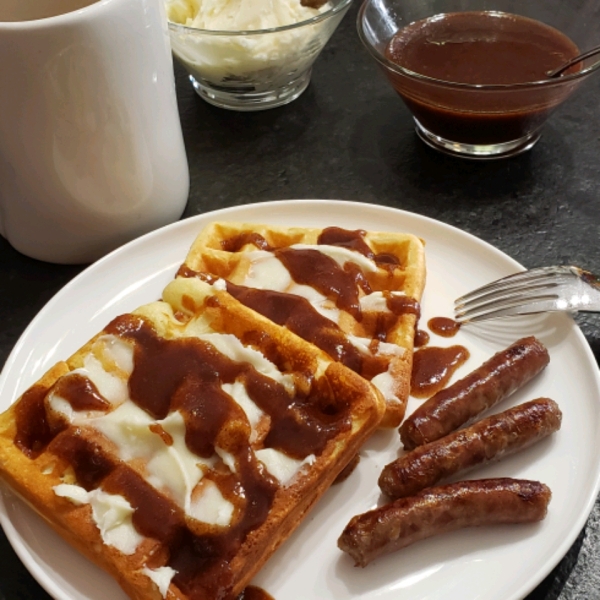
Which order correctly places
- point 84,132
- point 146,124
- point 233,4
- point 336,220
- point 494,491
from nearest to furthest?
point 494,491 → point 84,132 → point 146,124 → point 336,220 → point 233,4

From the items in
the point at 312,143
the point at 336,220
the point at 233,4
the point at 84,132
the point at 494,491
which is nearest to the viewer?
the point at 494,491

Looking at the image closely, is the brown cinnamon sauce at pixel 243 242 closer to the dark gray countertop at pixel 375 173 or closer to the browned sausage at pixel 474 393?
the dark gray countertop at pixel 375 173

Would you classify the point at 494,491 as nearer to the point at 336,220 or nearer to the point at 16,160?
the point at 336,220

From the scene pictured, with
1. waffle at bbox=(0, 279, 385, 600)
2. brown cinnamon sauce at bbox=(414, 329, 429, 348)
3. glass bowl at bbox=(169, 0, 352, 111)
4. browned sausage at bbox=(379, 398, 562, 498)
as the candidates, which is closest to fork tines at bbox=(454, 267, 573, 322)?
brown cinnamon sauce at bbox=(414, 329, 429, 348)

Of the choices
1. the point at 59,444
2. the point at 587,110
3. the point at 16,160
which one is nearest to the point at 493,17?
the point at 587,110

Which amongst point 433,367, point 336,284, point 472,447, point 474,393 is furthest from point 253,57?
point 472,447

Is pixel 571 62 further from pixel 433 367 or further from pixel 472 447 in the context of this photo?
pixel 472 447
